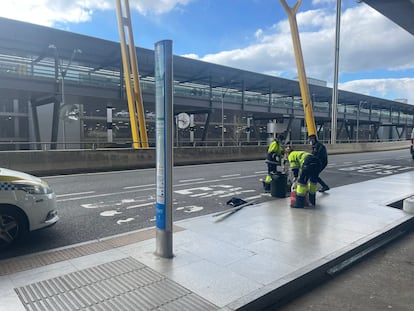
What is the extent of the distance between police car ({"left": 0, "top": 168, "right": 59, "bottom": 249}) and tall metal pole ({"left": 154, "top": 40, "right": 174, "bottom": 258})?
1902 millimetres

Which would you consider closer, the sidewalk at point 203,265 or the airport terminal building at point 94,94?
the sidewalk at point 203,265

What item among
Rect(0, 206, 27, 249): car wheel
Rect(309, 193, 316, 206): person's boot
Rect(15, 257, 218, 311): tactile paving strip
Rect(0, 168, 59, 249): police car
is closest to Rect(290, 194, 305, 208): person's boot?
Rect(309, 193, 316, 206): person's boot

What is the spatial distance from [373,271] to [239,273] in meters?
1.86

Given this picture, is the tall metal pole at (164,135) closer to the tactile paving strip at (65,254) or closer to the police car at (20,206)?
the tactile paving strip at (65,254)

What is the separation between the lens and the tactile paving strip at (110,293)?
3082 mm

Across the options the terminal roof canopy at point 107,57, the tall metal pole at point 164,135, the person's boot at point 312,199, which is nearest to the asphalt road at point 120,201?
the person's boot at point 312,199

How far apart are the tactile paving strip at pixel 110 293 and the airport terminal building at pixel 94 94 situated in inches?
623

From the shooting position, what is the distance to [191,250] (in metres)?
4.52

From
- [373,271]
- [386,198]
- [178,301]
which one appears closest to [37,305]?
[178,301]

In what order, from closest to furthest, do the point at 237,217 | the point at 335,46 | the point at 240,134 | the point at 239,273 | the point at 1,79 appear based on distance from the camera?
the point at 239,273 < the point at 237,217 < the point at 1,79 < the point at 335,46 < the point at 240,134

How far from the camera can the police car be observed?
447 cm

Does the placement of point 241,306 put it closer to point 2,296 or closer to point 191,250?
point 191,250

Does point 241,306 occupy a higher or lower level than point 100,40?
lower

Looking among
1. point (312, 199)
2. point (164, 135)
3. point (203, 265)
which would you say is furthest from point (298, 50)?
point (203, 265)
